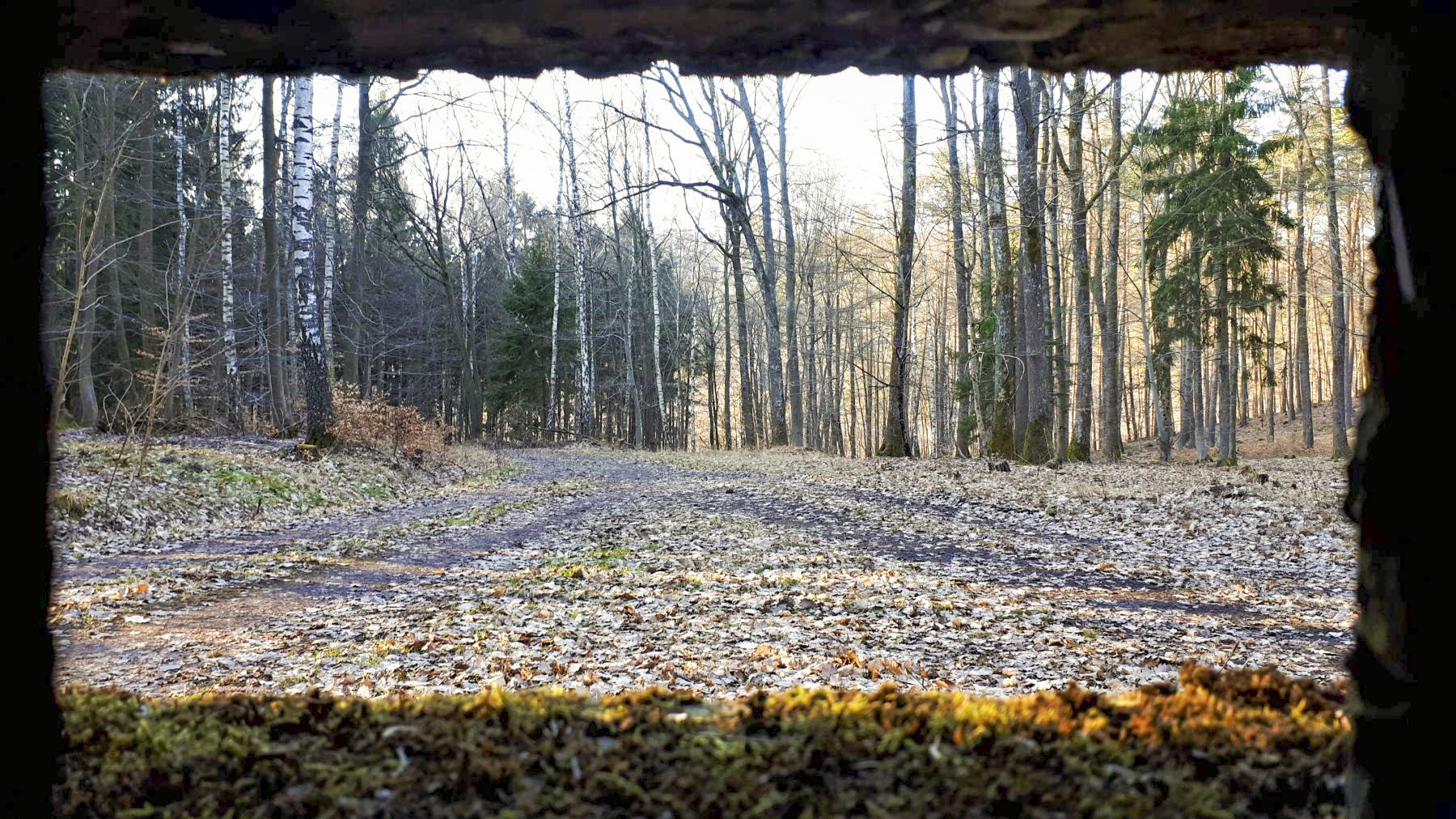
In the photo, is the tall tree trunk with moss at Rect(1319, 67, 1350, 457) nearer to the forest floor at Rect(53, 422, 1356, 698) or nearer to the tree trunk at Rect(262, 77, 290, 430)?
the forest floor at Rect(53, 422, 1356, 698)

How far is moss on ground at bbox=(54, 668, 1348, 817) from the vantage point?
3.85 ft

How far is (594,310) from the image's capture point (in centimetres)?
4159

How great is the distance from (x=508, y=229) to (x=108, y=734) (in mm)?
38937

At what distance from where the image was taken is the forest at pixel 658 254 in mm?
15383

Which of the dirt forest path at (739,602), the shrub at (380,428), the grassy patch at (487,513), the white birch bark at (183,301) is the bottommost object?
the dirt forest path at (739,602)

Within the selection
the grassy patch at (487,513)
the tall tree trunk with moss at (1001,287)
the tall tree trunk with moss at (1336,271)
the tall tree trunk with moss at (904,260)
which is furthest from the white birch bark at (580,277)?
the tall tree trunk with moss at (1336,271)

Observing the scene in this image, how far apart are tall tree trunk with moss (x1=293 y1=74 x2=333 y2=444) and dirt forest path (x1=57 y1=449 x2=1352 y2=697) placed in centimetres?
443

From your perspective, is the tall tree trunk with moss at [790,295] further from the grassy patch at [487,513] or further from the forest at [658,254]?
the grassy patch at [487,513]

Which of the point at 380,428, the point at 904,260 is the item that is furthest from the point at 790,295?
the point at 380,428

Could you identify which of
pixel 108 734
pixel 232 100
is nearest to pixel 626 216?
pixel 232 100

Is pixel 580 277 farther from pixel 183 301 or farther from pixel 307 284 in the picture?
pixel 183 301

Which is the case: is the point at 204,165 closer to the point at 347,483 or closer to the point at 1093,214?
the point at 347,483

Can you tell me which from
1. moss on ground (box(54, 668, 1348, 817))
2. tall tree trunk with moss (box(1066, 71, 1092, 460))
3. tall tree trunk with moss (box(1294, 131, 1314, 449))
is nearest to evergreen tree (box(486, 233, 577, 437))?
tall tree trunk with moss (box(1066, 71, 1092, 460))

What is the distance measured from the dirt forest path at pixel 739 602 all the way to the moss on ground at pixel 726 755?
2471mm
